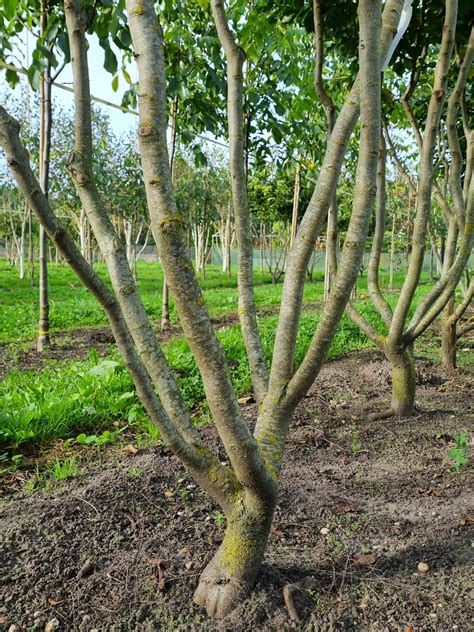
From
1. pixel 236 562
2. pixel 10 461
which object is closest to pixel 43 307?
pixel 10 461

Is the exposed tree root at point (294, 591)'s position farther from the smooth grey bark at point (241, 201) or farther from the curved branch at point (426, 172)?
the curved branch at point (426, 172)

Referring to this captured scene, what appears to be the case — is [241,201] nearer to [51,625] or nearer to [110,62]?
[110,62]

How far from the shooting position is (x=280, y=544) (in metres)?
1.92

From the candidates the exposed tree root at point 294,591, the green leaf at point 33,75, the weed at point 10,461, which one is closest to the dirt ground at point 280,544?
the exposed tree root at point 294,591

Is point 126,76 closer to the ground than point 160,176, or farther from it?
farther from it

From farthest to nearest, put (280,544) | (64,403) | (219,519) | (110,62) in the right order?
(64,403), (110,62), (219,519), (280,544)

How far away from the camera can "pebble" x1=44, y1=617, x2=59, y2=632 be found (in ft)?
4.90

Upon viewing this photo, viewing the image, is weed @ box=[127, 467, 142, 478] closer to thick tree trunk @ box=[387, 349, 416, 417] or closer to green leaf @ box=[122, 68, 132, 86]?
thick tree trunk @ box=[387, 349, 416, 417]

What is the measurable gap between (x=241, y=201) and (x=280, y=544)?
1456mm

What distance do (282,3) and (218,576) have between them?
3.09 m

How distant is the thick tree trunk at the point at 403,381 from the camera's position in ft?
10.8

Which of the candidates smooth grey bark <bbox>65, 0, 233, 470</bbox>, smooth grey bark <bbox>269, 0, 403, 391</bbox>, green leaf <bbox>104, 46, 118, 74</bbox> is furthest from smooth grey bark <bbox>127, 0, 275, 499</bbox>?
green leaf <bbox>104, 46, 118, 74</bbox>

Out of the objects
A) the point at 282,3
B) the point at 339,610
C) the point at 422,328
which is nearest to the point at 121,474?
the point at 339,610

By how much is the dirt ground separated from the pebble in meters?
0.02
